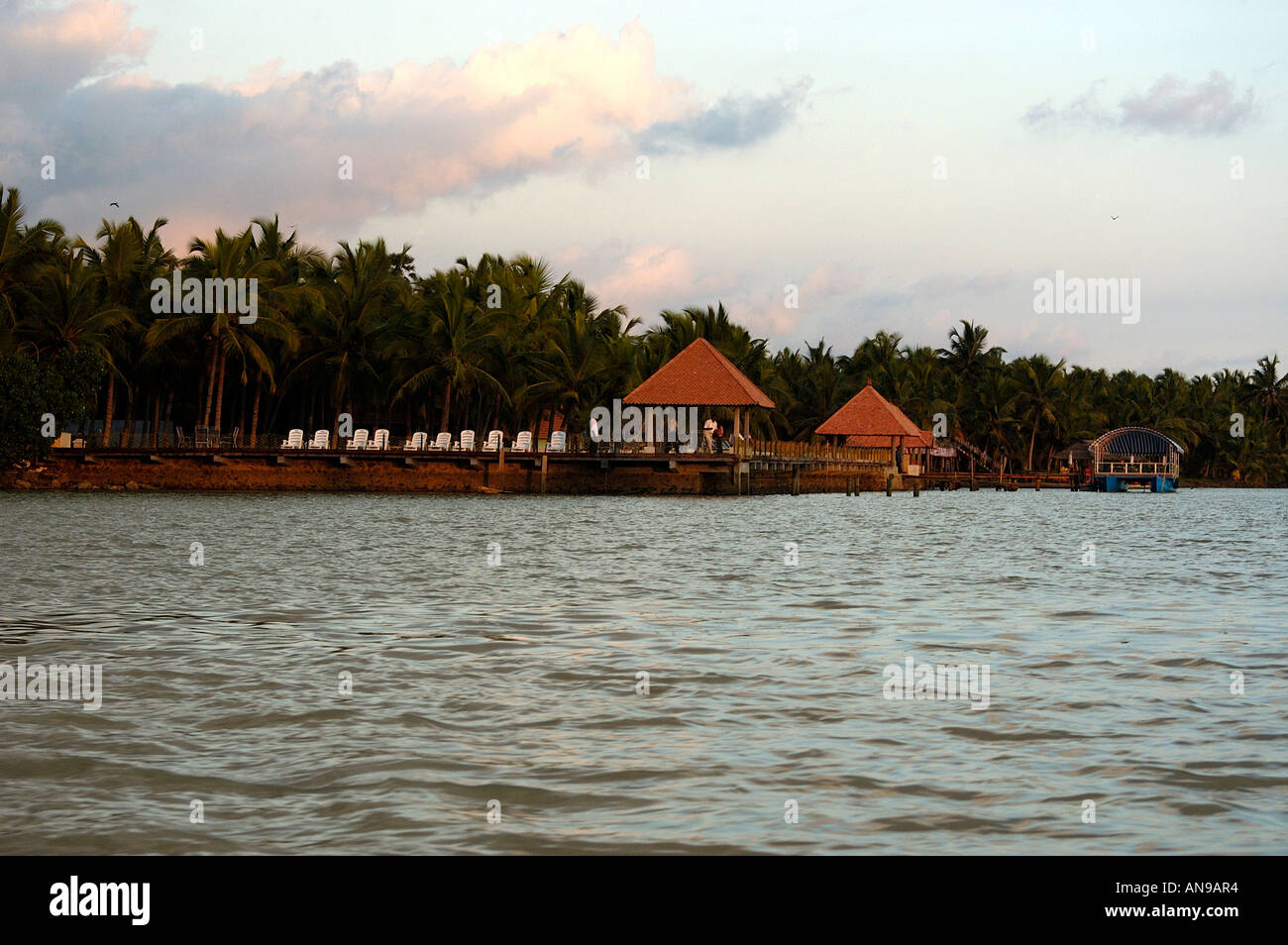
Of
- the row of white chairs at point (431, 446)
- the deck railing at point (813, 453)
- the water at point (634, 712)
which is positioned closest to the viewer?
the water at point (634, 712)

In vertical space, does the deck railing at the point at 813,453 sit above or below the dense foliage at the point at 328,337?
below

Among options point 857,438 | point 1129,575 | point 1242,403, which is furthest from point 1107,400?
point 1129,575

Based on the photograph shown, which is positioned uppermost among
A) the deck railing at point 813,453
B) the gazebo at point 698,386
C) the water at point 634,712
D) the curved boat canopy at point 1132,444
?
the gazebo at point 698,386

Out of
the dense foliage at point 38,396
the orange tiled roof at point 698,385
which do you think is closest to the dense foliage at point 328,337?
the dense foliage at point 38,396

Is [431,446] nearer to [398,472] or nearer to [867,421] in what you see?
[398,472]

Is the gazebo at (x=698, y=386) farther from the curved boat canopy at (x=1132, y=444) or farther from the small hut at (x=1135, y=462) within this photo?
the curved boat canopy at (x=1132, y=444)

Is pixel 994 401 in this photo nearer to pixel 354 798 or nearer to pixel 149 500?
pixel 149 500

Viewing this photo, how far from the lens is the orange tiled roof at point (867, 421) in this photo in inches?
2803

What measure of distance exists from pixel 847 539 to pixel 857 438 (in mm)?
52656

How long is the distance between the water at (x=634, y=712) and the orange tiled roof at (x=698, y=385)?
102ft

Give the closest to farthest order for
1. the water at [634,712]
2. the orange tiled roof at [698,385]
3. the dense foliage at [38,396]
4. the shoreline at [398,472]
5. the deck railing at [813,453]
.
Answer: the water at [634,712]
the dense foliage at [38,396]
the orange tiled roof at [698,385]
the shoreline at [398,472]
the deck railing at [813,453]

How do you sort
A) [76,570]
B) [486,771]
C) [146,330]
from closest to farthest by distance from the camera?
[486,771] → [76,570] → [146,330]

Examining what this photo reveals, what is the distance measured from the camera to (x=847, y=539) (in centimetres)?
2781

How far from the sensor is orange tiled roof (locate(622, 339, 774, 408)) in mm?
50312
